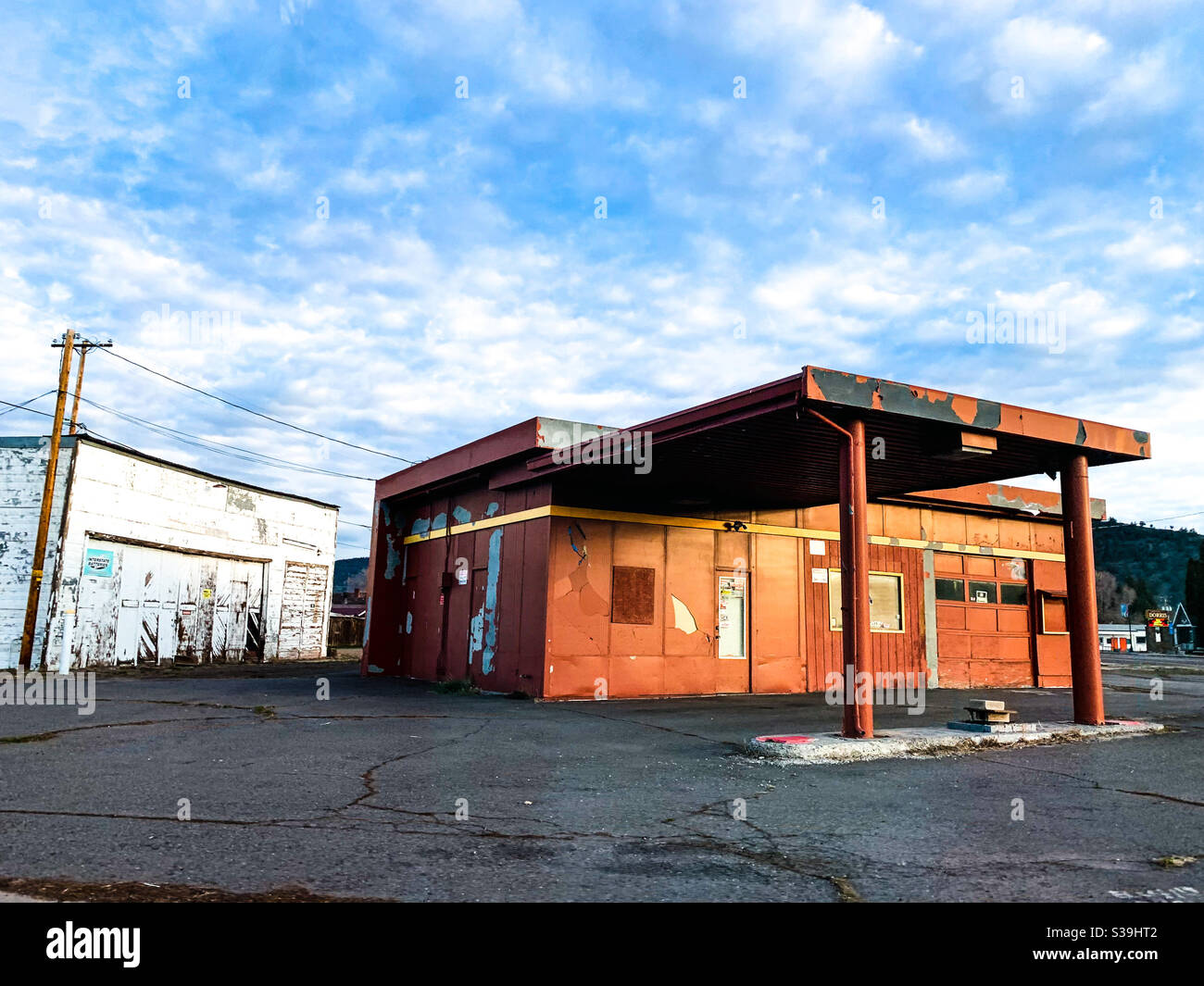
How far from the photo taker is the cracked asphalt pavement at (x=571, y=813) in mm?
3693

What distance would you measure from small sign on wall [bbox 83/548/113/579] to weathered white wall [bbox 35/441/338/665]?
0.21 meters

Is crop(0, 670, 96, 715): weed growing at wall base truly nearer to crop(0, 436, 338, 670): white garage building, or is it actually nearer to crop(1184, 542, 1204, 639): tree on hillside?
crop(0, 436, 338, 670): white garage building

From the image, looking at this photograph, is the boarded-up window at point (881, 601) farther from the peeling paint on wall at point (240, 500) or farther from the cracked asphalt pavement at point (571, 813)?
the peeling paint on wall at point (240, 500)

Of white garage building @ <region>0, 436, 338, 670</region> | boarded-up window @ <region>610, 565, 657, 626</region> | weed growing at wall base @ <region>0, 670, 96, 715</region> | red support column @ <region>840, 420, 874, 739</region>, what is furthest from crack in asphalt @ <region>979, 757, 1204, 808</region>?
white garage building @ <region>0, 436, 338, 670</region>

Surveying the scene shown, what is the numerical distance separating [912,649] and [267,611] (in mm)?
18823

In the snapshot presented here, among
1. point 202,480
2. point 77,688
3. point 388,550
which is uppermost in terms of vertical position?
point 202,480

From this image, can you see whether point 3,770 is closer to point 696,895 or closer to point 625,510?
point 696,895

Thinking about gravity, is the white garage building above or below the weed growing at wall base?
above

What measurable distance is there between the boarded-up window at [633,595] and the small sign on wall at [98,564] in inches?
531

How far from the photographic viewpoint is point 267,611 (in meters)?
25.7

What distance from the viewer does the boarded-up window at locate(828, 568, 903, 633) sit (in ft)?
51.3

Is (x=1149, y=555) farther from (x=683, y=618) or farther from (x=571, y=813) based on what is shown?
(x=571, y=813)

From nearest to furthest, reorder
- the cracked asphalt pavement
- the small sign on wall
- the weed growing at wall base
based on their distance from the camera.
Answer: the cracked asphalt pavement, the weed growing at wall base, the small sign on wall

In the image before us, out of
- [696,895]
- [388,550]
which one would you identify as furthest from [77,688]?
[696,895]
